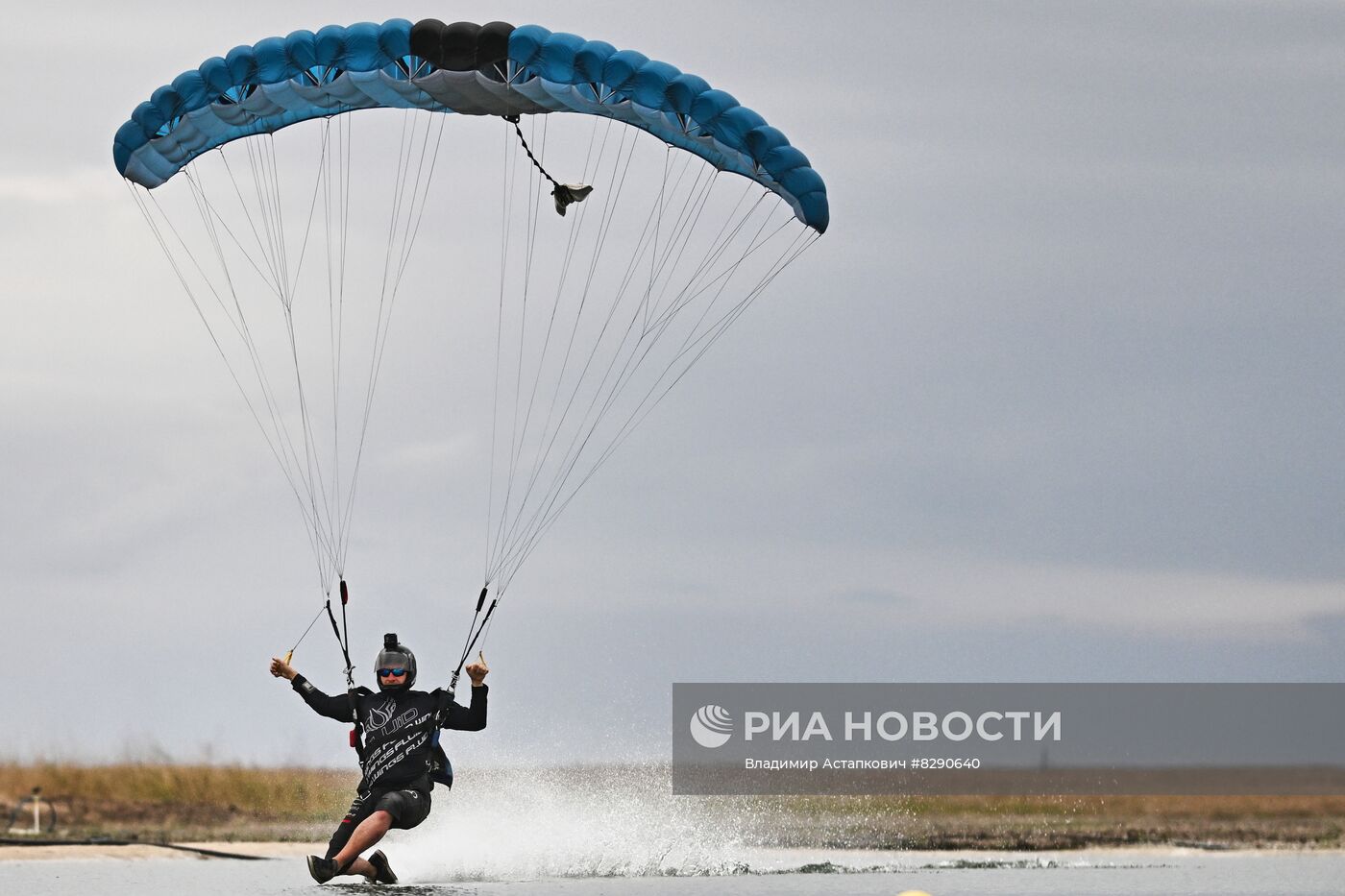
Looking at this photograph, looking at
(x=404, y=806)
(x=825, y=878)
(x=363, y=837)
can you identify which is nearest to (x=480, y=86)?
(x=404, y=806)

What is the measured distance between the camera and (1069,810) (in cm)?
2533

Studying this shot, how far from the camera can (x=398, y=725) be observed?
54.6ft

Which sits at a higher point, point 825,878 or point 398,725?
point 398,725

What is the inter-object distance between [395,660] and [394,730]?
60 cm

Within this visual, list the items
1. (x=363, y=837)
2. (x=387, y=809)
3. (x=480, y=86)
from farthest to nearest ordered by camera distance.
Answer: (x=480, y=86), (x=387, y=809), (x=363, y=837)

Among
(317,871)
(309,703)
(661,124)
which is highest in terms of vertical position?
(661,124)

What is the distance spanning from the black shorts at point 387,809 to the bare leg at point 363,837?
55 mm

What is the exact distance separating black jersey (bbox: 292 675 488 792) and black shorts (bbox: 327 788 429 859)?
3.2 inches

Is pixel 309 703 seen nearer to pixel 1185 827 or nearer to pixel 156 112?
pixel 156 112

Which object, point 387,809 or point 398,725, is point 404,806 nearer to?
point 387,809

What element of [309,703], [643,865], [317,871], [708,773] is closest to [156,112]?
[309,703]

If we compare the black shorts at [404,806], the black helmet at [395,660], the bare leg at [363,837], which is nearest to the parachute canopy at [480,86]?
the black helmet at [395,660]

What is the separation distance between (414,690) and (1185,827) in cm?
1182

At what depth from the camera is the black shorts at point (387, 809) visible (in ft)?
53.7
